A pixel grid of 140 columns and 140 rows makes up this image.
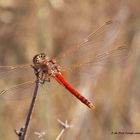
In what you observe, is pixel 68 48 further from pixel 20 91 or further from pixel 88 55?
pixel 20 91

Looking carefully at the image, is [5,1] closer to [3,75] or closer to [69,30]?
[69,30]

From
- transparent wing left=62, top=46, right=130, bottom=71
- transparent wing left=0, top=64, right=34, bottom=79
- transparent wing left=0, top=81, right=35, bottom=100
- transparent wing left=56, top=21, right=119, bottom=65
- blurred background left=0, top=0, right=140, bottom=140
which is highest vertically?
blurred background left=0, top=0, right=140, bottom=140

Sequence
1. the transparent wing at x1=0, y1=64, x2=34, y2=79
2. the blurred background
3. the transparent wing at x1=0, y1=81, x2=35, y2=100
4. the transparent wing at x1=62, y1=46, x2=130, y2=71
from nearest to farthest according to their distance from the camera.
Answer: the transparent wing at x1=0, y1=81, x2=35, y2=100 → the transparent wing at x1=0, y1=64, x2=34, y2=79 → the transparent wing at x1=62, y1=46, x2=130, y2=71 → the blurred background

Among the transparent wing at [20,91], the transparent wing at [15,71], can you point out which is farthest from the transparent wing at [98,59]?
the transparent wing at [20,91]

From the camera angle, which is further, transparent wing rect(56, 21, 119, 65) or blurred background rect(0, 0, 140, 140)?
blurred background rect(0, 0, 140, 140)

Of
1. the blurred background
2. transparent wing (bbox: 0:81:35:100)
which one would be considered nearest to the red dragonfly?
transparent wing (bbox: 0:81:35:100)

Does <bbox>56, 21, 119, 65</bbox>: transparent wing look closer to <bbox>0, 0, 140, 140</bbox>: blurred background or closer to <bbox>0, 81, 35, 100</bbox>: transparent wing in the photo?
<bbox>0, 81, 35, 100</bbox>: transparent wing

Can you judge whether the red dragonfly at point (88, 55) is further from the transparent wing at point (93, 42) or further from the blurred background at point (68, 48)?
the blurred background at point (68, 48)

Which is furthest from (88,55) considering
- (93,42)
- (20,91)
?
(20,91)
